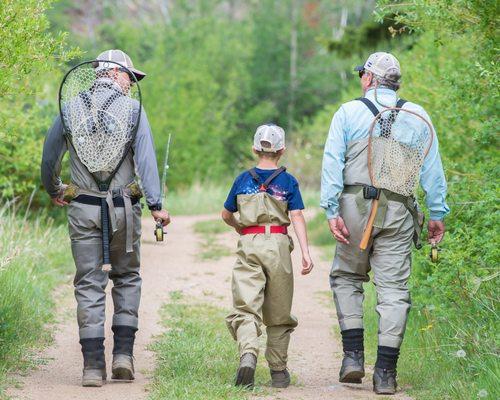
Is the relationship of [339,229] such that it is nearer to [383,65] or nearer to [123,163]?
[383,65]

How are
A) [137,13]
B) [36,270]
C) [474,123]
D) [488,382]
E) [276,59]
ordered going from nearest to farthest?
[488,382] < [36,270] < [474,123] < [276,59] < [137,13]

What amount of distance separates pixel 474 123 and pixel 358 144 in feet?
16.0

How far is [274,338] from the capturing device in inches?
256

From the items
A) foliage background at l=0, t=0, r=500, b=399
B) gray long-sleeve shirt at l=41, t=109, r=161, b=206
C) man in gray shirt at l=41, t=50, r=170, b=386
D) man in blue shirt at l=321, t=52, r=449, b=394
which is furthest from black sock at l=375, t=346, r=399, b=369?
gray long-sleeve shirt at l=41, t=109, r=161, b=206

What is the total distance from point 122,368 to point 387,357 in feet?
5.33

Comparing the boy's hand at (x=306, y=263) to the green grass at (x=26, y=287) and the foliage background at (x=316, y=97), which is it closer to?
the foliage background at (x=316, y=97)

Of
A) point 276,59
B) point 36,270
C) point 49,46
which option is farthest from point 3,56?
point 276,59

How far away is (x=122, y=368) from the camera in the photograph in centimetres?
644

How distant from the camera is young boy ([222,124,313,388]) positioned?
639cm

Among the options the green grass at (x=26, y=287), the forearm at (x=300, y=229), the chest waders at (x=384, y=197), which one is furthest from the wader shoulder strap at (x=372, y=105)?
the green grass at (x=26, y=287)

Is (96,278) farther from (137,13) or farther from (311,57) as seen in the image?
(137,13)

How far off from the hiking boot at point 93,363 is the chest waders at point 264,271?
810mm

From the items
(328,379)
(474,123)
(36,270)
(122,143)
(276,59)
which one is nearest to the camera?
(122,143)

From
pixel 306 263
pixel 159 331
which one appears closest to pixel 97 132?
pixel 306 263
